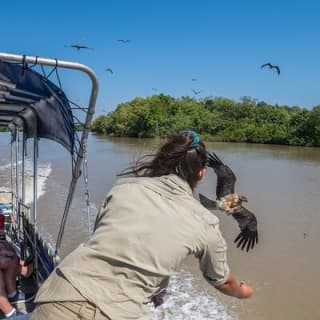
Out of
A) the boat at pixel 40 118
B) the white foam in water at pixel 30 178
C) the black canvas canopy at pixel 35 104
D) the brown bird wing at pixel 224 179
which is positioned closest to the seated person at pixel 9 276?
the boat at pixel 40 118

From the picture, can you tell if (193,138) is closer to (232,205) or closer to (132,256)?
(132,256)

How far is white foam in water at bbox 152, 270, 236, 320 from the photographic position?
4727 mm

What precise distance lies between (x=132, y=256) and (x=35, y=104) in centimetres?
255

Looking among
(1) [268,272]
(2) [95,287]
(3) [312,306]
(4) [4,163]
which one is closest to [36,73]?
(2) [95,287]

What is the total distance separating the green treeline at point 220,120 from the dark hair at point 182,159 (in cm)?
3156

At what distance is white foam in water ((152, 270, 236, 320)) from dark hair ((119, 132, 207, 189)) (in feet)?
11.5

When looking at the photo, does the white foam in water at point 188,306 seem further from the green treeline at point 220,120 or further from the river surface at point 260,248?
the green treeline at point 220,120

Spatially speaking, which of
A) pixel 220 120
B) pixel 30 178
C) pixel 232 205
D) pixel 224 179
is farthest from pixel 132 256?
pixel 220 120

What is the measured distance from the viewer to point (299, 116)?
146 feet

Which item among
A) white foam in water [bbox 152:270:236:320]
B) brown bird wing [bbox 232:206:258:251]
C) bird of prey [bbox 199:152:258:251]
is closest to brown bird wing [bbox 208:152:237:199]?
bird of prey [bbox 199:152:258:251]

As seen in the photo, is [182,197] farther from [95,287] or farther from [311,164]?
[311,164]

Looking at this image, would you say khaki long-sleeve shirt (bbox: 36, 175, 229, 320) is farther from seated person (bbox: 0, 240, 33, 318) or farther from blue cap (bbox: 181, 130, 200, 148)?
seated person (bbox: 0, 240, 33, 318)

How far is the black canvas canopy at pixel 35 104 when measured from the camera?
2.55 metres

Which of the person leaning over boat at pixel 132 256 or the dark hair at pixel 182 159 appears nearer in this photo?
the person leaning over boat at pixel 132 256
